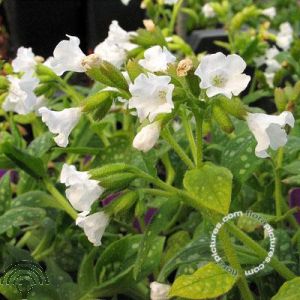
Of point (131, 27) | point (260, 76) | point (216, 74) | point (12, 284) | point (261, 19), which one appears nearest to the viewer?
point (216, 74)

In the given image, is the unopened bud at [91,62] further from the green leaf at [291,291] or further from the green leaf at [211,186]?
the green leaf at [291,291]

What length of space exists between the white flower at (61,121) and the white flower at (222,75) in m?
0.14

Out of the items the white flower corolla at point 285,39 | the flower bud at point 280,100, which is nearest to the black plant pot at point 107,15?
the white flower corolla at point 285,39

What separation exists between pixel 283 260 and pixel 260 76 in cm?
42

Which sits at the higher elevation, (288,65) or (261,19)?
(288,65)

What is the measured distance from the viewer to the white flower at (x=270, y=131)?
0.52m

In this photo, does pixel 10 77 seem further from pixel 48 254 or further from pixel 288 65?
pixel 288 65

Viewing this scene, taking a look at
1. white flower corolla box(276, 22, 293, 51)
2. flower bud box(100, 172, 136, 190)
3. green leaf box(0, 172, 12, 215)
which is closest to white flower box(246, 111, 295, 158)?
flower bud box(100, 172, 136, 190)

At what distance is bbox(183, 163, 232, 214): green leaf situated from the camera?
0.52m

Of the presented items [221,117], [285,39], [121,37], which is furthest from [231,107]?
[285,39]

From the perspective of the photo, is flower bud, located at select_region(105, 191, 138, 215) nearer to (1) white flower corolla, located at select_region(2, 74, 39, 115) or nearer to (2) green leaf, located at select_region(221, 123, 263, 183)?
(2) green leaf, located at select_region(221, 123, 263, 183)

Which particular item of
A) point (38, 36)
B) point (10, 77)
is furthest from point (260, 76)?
point (38, 36)

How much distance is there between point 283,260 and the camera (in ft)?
2.24

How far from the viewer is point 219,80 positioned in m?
0.53
